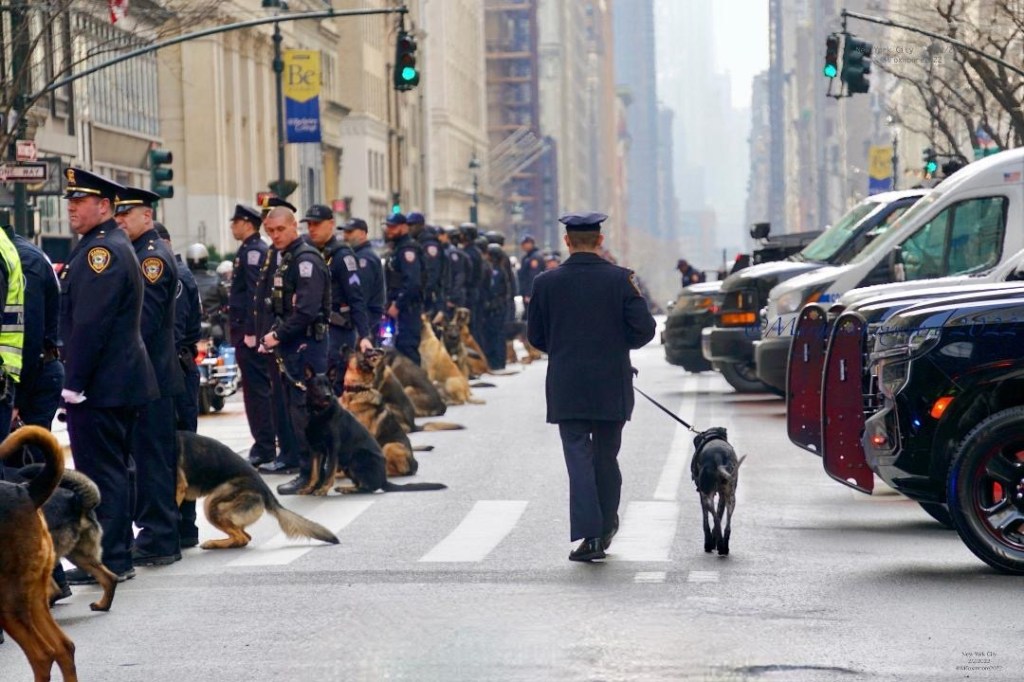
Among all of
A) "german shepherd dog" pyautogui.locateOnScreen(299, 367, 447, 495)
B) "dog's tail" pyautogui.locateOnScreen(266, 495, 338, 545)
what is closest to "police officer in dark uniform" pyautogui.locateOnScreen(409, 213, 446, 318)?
"german shepherd dog" pyautogui.locateOnScreen(299, 367, 447, 495)

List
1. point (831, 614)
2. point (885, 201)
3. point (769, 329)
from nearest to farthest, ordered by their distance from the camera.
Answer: point (831, 614)
point (769, 329)
point (885, 201)

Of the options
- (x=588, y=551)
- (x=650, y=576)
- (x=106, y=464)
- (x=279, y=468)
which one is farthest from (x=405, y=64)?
(x=650, y=576)

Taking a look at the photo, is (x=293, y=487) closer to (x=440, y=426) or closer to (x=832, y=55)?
(x=440, y=426)

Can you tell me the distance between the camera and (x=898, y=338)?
34.9 feet

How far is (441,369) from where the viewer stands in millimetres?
24422

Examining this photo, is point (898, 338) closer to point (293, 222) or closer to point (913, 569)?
point (913, 569)


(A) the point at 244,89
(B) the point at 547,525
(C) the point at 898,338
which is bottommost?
(B) the point at 547,525

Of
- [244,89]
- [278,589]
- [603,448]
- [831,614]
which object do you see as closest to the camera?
[831,614]

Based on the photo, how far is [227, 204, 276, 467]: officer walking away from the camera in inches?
650

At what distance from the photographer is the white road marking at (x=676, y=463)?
1444cm

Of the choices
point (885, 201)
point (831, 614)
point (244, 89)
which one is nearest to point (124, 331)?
point (831, 614)

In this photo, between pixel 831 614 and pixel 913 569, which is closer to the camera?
pixel 831 614

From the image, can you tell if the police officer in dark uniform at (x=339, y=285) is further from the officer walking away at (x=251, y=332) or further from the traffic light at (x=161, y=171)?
the traffic light at (x=161, y=171)

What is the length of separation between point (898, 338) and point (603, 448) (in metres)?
1.73
